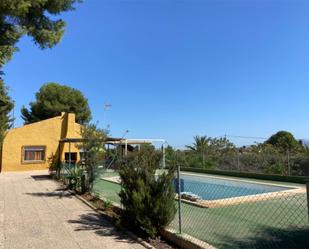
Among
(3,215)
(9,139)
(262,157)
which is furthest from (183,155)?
(3,215)

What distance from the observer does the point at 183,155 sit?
2625 centimetres

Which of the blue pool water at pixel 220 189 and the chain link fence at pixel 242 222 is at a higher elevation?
the blue pool water at pixel 220 189

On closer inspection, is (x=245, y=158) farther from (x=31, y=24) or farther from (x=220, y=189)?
(x=31, y=24)

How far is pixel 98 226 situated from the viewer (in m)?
8.05

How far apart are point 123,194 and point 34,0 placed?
5.19 m

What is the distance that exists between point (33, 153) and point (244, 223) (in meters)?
25.1

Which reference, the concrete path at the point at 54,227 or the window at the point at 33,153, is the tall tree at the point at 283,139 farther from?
the concrete path at the point at 54,227

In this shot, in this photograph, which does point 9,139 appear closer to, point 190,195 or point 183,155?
point 183,155

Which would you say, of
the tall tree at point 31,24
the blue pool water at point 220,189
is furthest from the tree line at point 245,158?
the tall tree at point 31,24

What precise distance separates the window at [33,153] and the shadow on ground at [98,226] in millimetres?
21249

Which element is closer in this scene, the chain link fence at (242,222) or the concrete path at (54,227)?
the chain link fence at (242,222)

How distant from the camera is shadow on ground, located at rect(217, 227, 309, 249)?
548 cm

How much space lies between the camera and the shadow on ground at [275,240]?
5.48 m

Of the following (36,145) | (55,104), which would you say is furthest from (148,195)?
(55,104)
